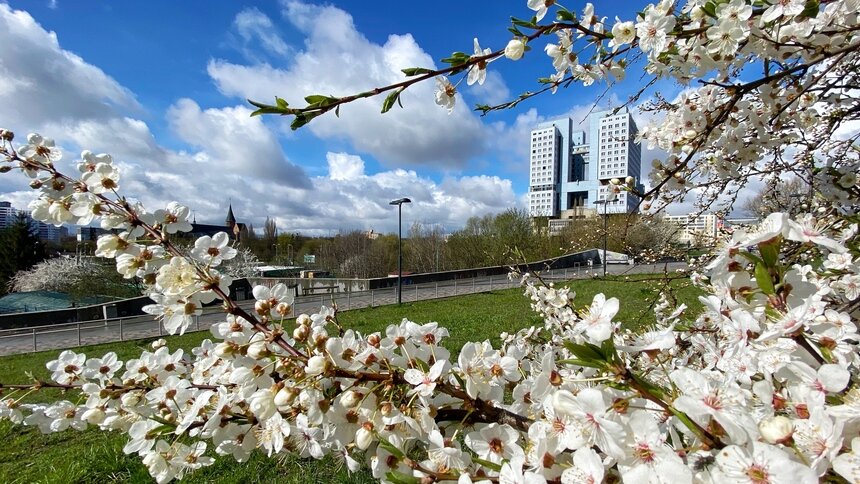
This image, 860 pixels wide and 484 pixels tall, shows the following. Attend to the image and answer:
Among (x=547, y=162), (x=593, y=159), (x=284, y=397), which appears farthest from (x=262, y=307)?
(x=547, y=162)

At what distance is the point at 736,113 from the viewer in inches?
82.3

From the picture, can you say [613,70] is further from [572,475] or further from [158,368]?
Answer: [158,368]

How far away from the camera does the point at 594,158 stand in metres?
9.15

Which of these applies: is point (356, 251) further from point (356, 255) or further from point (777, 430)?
point (777, 430)

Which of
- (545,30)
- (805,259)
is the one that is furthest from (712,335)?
(545,30)

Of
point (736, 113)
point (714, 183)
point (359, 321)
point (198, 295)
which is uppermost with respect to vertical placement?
point (736, 113)

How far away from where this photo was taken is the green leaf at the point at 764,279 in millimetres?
724

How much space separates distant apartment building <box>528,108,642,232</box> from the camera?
10.6 feet

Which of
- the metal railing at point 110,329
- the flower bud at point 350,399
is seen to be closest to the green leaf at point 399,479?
the flower bud at point 350,399

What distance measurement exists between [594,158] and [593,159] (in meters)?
0.58

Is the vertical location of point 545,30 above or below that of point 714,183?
above

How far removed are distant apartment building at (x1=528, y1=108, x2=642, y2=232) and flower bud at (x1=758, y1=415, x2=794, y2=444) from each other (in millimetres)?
2025

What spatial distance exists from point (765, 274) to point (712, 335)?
1.20 metres

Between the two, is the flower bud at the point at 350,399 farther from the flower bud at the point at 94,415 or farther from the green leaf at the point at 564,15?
the green leaf at the point at 564,15
